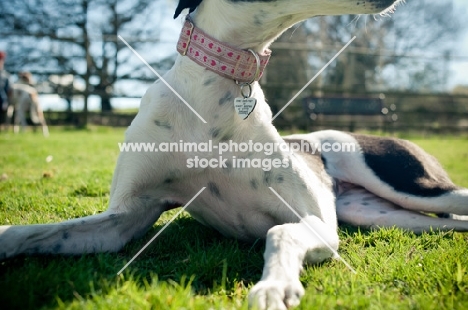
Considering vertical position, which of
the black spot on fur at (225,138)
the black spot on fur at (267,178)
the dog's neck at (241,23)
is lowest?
the black spot on fur at (267,178)

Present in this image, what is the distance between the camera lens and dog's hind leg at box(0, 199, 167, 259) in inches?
85.4

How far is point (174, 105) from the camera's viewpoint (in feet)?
8.50

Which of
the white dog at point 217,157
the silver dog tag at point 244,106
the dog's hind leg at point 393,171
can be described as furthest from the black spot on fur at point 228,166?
the dog's hind leg at point 393,171

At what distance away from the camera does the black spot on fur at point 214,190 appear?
2598mm

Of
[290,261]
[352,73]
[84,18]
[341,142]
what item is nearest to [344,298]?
[290,261]

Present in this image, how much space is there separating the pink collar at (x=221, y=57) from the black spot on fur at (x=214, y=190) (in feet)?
2.02

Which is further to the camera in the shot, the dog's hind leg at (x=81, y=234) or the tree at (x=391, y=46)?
the tree at (x=391, y=46)

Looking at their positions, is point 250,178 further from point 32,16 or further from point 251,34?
point 32,16

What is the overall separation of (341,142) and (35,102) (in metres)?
11.9

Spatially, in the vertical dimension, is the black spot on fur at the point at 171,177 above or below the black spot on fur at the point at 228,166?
below

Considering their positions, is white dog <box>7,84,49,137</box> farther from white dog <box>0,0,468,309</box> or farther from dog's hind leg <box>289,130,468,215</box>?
white dog <box>0,0,468,309</box>

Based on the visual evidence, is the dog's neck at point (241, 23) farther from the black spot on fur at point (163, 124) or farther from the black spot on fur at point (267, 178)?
the black spot on fur at point (267, 178)

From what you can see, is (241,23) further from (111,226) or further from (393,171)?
(393,171)

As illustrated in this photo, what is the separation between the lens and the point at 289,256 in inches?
76.5
